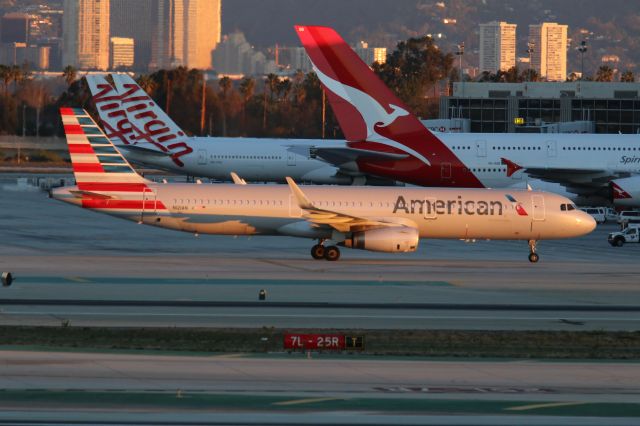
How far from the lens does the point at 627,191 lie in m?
69.3

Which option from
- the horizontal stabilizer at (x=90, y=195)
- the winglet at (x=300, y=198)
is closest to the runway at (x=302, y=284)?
the winglet at (x=300, y=198)

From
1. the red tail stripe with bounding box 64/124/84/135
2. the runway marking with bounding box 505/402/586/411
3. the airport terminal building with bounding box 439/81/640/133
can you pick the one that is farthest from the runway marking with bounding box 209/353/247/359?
the airport terminal building with bounding box 439/81/640/133

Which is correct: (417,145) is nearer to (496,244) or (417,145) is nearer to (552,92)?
(496,244)

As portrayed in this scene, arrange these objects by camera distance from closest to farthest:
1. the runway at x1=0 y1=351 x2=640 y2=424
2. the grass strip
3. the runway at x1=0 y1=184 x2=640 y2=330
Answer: the runway at x1=0 y1=351 x2=640 y2=424, the grass strip, the runway at x1=0 y1=184 x2=640 y2=330

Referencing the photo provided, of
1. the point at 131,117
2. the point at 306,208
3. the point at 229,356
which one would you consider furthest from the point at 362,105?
the point at 229,356

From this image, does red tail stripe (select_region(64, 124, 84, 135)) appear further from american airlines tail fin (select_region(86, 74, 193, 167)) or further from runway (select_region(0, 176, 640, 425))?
american airlines tail fin (select_region(86, 74, 193, 167))

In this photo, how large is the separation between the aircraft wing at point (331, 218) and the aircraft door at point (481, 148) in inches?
898

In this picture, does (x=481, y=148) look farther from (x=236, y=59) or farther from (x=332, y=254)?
(x=236, y=59)

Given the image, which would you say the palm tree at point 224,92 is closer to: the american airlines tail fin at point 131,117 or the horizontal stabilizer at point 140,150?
the american airlines tail fin at point 131,117

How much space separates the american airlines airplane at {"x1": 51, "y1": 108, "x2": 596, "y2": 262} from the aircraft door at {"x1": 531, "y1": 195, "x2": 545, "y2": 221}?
41 mm

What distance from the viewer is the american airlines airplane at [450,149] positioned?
208 ft

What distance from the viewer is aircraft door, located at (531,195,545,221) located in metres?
51.6

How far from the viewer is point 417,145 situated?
65312mm

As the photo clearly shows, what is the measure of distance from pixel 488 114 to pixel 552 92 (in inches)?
246
